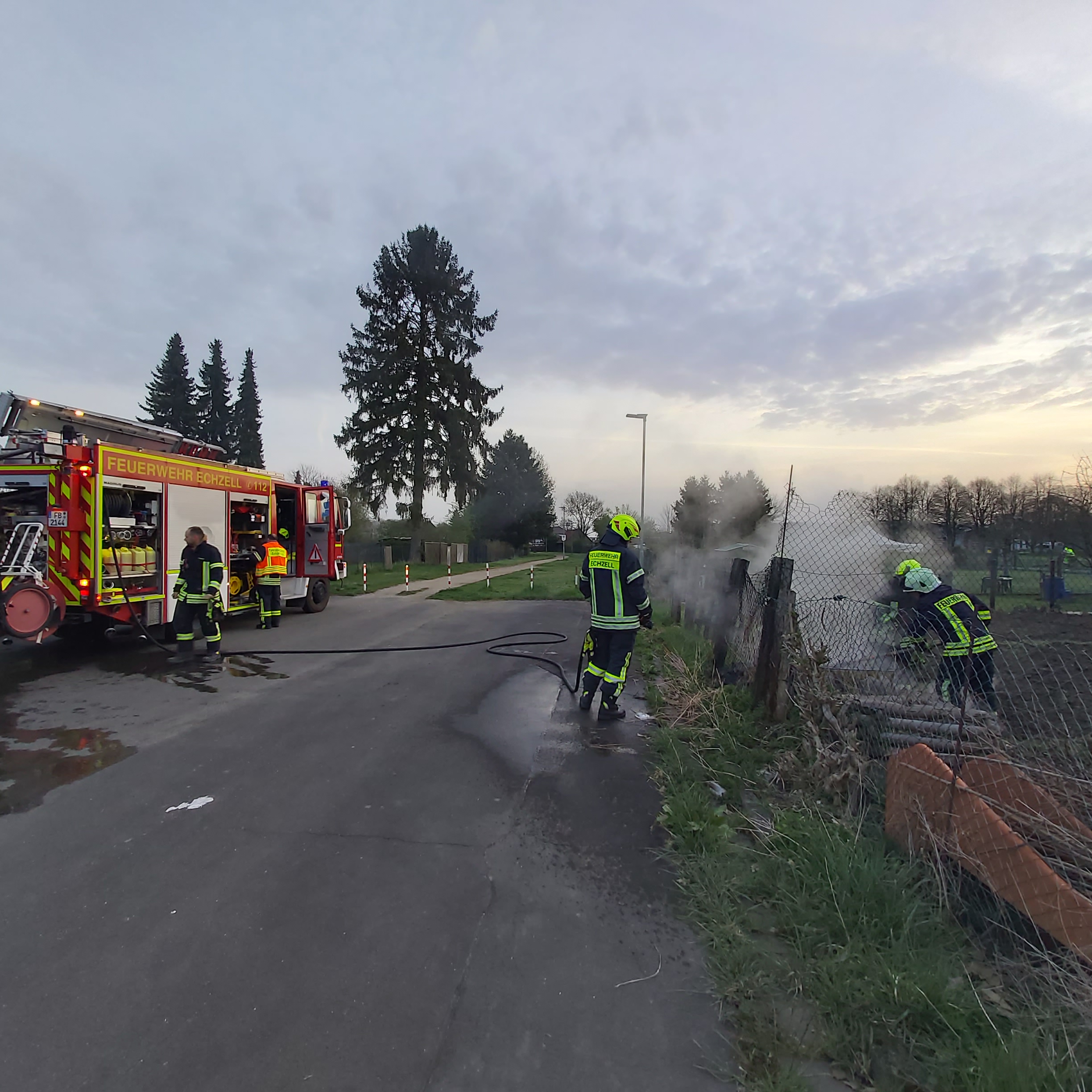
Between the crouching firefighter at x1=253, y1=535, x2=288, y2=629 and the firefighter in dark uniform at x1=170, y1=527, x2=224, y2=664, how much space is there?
6.58 ft

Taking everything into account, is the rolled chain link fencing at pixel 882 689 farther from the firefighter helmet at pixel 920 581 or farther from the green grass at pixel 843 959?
the green grass at pixel 843 959

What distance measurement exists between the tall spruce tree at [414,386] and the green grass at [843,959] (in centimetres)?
2473

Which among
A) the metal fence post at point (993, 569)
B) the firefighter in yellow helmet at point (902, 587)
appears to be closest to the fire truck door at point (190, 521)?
the firefighter in yellow helmet at point (902, 587)

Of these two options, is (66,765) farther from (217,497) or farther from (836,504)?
(836,504)

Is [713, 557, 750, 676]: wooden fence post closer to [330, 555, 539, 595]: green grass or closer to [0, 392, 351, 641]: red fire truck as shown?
[0, 392, 351, 641]: red fire truck

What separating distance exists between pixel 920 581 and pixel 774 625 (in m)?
1.23

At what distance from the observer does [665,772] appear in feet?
14.6

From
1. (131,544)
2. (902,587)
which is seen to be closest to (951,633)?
(902,587)

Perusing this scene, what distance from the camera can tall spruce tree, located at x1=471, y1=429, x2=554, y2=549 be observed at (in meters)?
43.5

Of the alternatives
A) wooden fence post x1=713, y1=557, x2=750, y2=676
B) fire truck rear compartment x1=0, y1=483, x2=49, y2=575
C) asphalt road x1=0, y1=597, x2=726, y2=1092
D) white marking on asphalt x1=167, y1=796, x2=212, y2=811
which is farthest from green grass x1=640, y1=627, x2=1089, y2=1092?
fire truck rear compartment x1=0, y1=483, x2=49, y2=575

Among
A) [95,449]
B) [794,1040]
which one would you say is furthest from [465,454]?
[794,1040]

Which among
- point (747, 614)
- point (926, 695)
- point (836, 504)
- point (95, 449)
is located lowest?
point (926, 695)

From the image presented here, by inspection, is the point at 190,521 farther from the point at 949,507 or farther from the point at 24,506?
the point at 949,507

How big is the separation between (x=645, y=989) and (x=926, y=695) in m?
2.99
